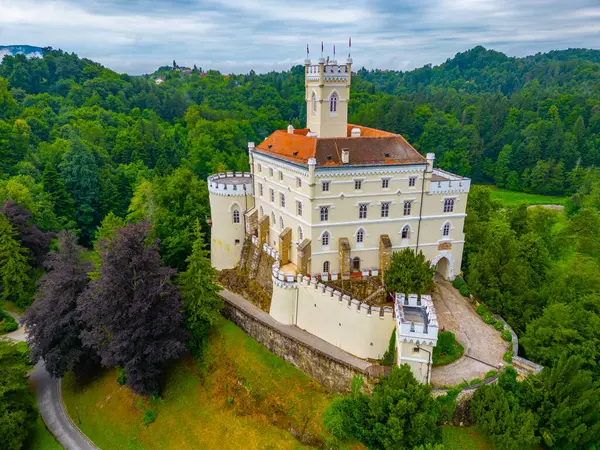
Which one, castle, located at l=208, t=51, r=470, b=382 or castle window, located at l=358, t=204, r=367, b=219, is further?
castle window, located at l=358, t=204, r=367, b=219

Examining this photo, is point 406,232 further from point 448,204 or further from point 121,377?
point 121,377

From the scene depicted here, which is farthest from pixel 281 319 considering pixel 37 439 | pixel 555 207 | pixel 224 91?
pixel 224 91

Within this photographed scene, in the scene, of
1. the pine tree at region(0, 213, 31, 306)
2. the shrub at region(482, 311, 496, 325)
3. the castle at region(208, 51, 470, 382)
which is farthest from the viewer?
the pine tree at region(0, 213, 31, 306)

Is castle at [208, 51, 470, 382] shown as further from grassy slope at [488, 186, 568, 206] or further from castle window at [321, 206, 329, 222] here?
grassy slope at [488, 186, 568, 206]

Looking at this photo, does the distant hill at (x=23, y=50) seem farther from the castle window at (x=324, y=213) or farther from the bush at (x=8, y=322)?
the castle window at (x=324, y=213)

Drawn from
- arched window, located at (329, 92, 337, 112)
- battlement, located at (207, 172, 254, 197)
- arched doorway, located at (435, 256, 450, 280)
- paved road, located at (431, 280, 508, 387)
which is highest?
arched window, located at (329, 92, 337, 112)

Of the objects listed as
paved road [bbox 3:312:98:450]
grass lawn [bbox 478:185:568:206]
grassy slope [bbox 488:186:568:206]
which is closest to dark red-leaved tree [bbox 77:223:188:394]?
paved road [bbox 3:312:98:450]
